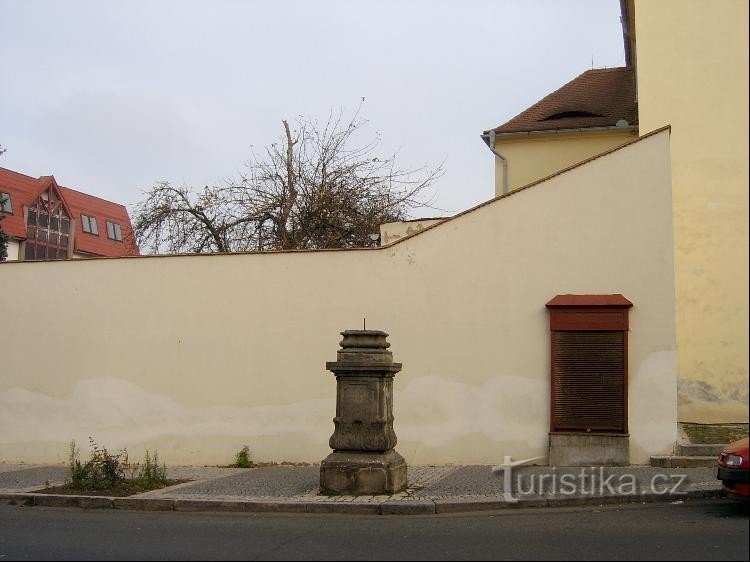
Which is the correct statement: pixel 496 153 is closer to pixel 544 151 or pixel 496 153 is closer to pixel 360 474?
pixel 544 151

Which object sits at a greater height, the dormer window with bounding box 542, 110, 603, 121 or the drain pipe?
the dormer window with bounding box 542, 110, 603, 121

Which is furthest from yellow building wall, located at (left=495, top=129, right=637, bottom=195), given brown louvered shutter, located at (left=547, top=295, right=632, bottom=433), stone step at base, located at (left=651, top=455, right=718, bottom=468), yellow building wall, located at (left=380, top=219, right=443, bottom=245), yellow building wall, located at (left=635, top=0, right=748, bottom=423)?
stone step at base, located at (left=651, top=455, right=718, bottom=468)

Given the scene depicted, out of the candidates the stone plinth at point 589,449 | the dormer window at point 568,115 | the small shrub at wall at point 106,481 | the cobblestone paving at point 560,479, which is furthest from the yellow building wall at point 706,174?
the small shrub at wall at point 106,481

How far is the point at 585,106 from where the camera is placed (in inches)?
866

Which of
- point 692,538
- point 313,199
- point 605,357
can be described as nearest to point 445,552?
point 692,538

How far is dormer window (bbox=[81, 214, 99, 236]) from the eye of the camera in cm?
6372

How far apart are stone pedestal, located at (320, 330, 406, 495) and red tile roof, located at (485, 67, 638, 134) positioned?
481 inches

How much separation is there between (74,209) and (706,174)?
57.2m

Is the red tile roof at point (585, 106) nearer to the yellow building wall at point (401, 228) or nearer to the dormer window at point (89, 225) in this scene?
the yellow building wall at point (401, 228)

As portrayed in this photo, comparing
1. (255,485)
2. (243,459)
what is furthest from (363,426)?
(243,459)

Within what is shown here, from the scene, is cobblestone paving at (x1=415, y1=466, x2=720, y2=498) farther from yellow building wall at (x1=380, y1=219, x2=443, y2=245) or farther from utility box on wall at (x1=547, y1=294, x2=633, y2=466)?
yellow building wall at (x1=380, y1=219, x2=443, y2=245)

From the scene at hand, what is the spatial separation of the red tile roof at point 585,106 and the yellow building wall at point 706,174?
4889 millimetres

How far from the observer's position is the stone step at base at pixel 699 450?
1259 cm

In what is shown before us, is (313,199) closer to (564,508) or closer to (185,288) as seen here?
(185,288)
